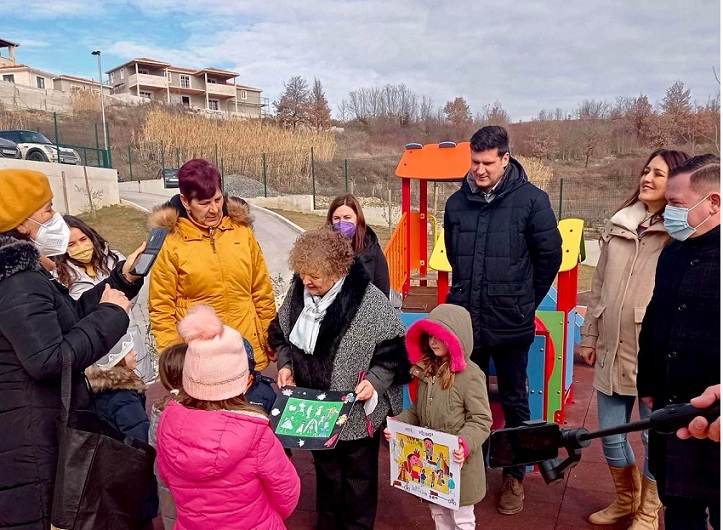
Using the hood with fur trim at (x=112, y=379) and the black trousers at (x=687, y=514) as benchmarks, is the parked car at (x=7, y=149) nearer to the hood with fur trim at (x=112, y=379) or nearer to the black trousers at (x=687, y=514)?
the hood with fur trim at (x=112, y=379)

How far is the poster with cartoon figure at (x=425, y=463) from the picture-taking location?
2.27m

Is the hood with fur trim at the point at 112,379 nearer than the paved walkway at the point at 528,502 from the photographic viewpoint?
Yes

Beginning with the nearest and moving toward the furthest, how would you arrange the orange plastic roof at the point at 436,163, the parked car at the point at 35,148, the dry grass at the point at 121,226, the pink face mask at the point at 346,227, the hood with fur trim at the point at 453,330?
the hood with fur trim at the point at 453,330 → the pink face mask at the point at 346,227 → the orange plastic roof at the point at 436,163 → the dry grass at the point at 121,226 → the parked car at the point at 35,148

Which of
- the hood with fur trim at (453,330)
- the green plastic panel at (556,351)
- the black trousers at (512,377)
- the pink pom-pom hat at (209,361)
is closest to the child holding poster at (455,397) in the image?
the hood with fur trim at (453,330)

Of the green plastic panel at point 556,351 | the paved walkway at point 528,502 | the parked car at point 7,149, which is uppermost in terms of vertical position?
the parked car at point 7,149

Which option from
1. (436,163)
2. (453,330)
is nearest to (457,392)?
(453,330)

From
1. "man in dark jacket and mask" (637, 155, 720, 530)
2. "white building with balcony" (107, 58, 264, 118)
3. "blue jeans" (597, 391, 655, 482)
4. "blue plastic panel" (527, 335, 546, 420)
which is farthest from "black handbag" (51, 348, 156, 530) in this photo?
"white building with balcony" (107, 58, 264, 118)

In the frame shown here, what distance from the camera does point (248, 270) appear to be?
3004 mm

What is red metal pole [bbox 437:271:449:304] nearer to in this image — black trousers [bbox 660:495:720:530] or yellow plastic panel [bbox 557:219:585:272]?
yellow plastic panel [bbox 557:219:585:272]

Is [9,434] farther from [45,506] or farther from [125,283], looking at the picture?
[125,283]

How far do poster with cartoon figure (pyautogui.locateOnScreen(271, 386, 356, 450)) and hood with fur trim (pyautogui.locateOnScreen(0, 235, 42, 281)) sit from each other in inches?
44.9

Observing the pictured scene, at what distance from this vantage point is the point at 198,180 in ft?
9.07

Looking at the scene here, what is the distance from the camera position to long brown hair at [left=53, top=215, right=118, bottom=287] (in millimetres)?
2875

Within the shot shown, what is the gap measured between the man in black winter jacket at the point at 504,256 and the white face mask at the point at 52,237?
1.91 metres
